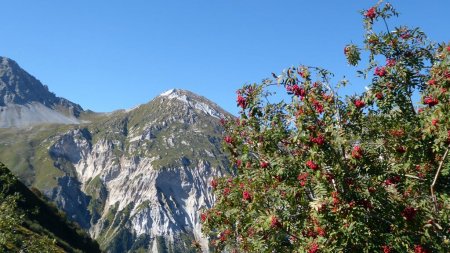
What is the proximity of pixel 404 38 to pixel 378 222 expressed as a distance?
7.09m

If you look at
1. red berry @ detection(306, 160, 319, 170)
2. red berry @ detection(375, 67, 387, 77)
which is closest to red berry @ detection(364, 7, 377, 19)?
red berry @ detection(375, 67, 387, 77)

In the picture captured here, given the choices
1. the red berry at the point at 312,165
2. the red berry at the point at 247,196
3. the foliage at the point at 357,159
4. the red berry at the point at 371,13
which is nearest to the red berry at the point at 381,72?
the foliage at the point at 357,159

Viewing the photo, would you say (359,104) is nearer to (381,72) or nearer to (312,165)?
(381,72)

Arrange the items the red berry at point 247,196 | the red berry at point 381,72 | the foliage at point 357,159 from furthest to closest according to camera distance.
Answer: the red berry at point 247,196 → the red berry at point 381,72 → the foliage at point 357,159

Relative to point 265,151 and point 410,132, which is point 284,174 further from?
point 410,132

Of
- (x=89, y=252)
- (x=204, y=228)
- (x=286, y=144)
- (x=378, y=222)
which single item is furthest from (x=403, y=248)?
(x=89, y=252)

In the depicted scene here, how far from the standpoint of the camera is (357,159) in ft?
37.6

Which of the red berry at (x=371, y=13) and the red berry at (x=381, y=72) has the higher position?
the red berry at (x=371, y=13)

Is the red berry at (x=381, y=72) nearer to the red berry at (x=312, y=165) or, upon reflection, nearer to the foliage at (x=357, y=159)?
the foliage at (x=357, y=159)

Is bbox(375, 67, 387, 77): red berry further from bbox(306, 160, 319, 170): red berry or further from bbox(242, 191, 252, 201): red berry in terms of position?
bbox(242, 191, 252, 201): red berry

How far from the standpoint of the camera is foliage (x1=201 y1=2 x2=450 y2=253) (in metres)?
10.7

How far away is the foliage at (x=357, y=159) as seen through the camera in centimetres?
1067

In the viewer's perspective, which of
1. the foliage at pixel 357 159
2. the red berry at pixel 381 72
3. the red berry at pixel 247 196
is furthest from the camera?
the red berry at pixel 247 196

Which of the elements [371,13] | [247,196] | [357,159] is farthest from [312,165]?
[371,13]
